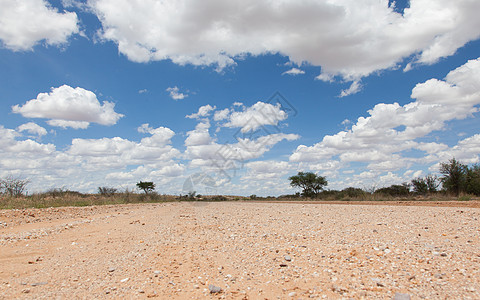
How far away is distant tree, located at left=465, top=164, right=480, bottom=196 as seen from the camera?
24.3 metres

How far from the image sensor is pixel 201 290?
401cm

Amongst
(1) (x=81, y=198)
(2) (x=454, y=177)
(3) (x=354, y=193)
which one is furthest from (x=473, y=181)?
(1) (x=81, y=198)

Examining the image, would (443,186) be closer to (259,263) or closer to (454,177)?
(454,177)

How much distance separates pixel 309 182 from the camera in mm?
39656

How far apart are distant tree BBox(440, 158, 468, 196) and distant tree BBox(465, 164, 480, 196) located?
342mm

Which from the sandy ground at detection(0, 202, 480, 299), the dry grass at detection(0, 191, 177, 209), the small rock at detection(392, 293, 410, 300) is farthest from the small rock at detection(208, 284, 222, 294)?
the dry grass at detection(0, 191, 177, 209)

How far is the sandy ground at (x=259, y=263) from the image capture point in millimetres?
3789

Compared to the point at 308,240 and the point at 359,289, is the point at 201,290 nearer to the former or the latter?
the point at 359,289

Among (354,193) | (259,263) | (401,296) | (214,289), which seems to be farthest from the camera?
(354,193)

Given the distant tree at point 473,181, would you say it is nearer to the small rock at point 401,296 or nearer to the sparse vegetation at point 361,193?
the sparse vegetation at point 361,193

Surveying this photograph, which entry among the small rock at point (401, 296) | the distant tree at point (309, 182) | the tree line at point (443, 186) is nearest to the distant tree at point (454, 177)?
the tree line at point (443, 186)

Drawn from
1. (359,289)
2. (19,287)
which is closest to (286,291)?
(359,289)

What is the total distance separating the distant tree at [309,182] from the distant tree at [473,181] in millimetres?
16026

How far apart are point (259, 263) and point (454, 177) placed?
30033 millimetres
